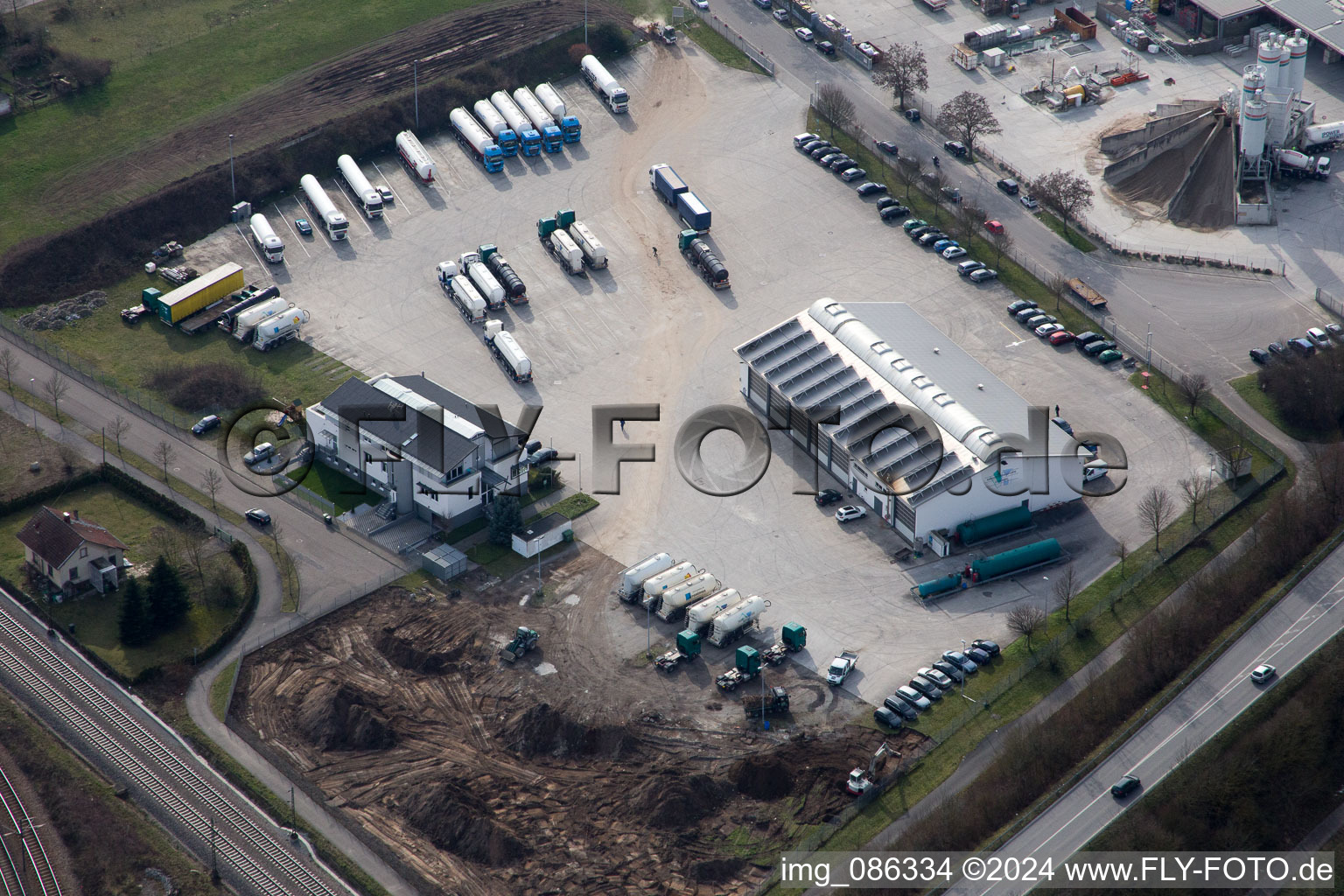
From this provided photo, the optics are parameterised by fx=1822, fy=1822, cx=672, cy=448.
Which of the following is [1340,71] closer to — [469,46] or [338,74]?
[469,46]

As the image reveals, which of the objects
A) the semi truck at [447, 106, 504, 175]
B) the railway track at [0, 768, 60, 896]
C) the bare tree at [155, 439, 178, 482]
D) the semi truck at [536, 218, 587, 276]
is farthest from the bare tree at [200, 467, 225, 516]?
the semi truck at [447, 106, 504, 175]

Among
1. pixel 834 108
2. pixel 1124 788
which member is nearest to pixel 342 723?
pixel 1124 788

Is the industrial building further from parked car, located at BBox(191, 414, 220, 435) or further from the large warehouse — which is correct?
the large warehouse

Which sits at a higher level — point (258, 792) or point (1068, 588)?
point (258, 792)

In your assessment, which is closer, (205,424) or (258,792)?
(258,792)

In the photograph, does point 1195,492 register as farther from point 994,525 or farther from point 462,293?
point 462,293

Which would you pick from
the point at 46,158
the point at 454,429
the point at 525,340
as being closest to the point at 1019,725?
the point at 454,429

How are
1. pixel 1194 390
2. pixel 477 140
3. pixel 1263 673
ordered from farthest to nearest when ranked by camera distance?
pixel 477 140 < pixel 1194 390 < pixel 1263 673

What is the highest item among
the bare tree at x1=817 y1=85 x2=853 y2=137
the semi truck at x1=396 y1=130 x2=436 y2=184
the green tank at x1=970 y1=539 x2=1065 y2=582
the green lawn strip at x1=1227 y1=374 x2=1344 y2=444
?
the semi truck at x1=396 y1=130 x2=436 y2=184
